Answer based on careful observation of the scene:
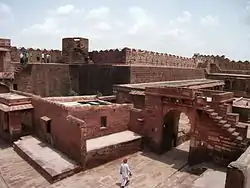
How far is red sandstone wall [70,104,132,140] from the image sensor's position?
12.2 meters

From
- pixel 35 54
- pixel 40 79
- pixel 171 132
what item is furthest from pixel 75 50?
pixel 171 132

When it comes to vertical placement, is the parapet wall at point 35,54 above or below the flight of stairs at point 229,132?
above

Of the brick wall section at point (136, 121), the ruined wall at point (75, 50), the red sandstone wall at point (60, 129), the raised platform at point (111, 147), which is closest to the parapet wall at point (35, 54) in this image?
the ruined wall at point (75, 50)

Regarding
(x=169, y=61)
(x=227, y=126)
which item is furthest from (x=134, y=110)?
(x=169, y=61)

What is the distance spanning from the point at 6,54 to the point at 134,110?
35.6ft

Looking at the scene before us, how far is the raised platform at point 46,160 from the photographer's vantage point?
989 centimetres

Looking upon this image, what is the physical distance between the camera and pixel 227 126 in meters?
10.3

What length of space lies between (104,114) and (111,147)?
196 cm

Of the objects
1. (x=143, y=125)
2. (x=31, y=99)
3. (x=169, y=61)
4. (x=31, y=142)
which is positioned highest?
(x=169, y=61)

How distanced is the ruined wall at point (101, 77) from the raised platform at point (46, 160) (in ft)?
24.0

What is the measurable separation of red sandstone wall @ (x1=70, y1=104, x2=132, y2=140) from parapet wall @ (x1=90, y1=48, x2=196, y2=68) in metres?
6.08

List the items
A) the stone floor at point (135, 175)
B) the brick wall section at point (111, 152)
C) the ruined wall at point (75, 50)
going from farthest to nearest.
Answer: the ruined wall at point (75, 50)
the brick wall section at point (111, 152)
the stone floor at point (135, 175)

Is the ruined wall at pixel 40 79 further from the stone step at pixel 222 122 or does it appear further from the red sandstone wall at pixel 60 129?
the stone step at pixel 222 122

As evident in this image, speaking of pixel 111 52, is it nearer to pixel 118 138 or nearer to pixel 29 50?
pixel 29 50
